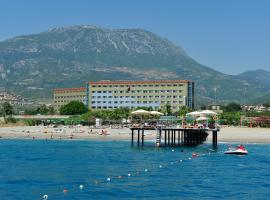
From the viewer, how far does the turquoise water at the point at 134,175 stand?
5175cm

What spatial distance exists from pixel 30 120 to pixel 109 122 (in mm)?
28056

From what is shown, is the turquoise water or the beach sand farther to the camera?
the beach sand

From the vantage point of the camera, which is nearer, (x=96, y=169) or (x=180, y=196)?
(x=180, y=196)

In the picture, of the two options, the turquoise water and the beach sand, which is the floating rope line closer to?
the turquoise water

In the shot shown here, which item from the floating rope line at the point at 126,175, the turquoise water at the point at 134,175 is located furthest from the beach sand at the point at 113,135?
the floating rope line at the point at 126,175

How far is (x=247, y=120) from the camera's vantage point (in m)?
168

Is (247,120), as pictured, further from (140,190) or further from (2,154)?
(140,190)

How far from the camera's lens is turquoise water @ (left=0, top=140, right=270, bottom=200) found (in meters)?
51.7

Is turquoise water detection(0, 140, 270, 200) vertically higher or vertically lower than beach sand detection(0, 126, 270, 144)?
lower

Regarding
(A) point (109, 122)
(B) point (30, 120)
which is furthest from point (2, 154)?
(B) point (30, 120)

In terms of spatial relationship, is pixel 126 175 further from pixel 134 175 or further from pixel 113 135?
pixel 113 135

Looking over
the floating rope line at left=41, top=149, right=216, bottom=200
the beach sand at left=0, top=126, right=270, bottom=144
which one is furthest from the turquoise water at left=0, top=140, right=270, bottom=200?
the beach sand at left=0, top=126, right=270, bottom=144

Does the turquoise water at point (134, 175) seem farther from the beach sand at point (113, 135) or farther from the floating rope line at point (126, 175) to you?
the beach sand at point (113, 135)

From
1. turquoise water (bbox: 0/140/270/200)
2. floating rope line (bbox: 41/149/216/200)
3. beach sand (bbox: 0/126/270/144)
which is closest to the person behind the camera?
turquoise water (bbox: 0/140/270/200)
